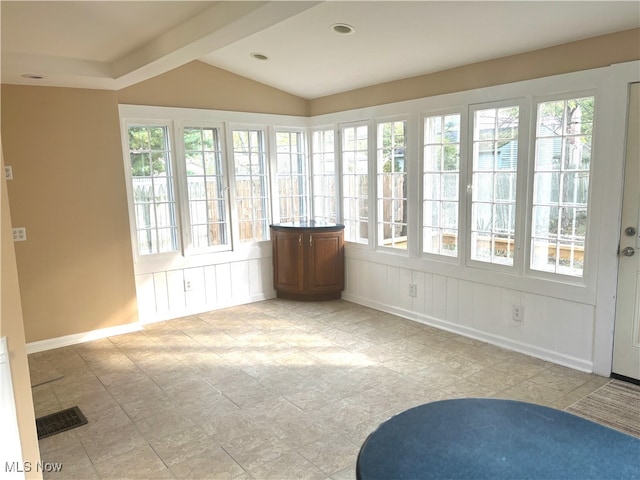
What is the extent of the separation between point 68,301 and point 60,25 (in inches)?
98.6

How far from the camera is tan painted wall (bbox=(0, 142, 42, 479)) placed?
1.74 m

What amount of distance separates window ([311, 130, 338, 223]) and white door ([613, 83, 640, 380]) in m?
3.16

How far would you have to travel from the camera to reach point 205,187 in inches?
206

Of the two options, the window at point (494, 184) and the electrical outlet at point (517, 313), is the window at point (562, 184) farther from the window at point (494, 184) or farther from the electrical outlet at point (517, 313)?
the electrical outlet at point (517, 313)

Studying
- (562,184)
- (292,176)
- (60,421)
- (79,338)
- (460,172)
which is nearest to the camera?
(60,421)

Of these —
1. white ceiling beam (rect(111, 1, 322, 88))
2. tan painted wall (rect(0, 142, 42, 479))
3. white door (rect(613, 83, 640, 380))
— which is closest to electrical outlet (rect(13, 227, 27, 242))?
white ceiling beam (rect(111, 1, 322, 88))

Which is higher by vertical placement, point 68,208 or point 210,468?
point 68,208

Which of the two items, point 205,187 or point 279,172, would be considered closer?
point 205,187

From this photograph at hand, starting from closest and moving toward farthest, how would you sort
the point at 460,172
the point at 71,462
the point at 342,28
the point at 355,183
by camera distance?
the point at 71,462 → the point at 342,28 → the point at 460,172 → the point at 355,183

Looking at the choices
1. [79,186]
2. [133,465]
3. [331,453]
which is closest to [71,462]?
[133,465]

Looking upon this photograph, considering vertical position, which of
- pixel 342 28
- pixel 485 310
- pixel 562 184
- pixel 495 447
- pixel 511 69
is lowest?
pixel 485 310

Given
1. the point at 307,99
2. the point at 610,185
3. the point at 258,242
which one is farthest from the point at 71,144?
the point at 610,185

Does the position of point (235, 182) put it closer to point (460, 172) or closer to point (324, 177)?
point (324, 177)

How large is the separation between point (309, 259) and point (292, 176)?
113 centimetres
